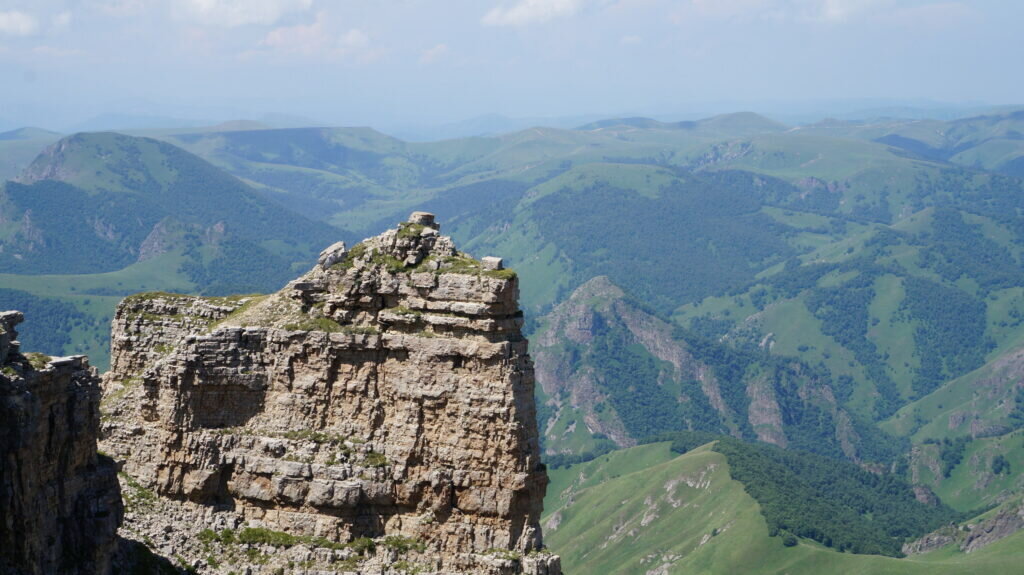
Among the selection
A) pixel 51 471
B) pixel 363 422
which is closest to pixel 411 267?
pixel 363 422

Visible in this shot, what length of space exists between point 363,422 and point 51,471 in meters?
16.2

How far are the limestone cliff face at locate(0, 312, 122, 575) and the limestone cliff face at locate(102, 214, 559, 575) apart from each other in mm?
8320

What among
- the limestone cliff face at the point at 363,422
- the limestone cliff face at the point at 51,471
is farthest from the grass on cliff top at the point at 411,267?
the limestone cliff face at the point at 51,471

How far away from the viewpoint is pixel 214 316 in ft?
214

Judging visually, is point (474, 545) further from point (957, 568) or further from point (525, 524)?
point (957, 568)

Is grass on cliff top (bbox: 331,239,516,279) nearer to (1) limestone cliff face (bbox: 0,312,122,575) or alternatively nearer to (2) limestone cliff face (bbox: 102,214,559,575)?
(2) limestone cliff face (bbox: 102,214,559,575)

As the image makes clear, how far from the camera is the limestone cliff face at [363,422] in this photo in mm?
58625

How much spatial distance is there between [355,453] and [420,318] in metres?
7.03

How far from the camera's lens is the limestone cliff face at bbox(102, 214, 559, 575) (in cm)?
5862

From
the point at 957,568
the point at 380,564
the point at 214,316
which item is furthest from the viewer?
the point at 957,568

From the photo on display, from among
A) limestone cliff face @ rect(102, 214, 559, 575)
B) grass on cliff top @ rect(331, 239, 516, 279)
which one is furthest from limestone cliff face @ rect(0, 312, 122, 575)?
grass on cliff top @ rect(331, 239, 516, 279)

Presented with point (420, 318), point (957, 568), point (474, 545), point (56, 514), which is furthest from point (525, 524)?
point (957, 568)

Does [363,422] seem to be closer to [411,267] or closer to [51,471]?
[411,267]

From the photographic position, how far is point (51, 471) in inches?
1890
